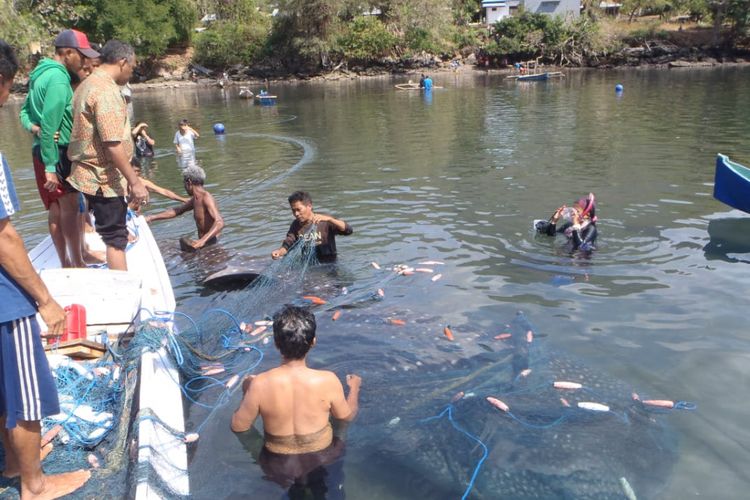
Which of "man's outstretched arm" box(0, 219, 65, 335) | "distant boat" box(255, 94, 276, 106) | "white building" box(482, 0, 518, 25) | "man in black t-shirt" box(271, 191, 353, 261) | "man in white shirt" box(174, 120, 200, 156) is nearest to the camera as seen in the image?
"man's outstretched arm" box(0, 219, 65, 335)

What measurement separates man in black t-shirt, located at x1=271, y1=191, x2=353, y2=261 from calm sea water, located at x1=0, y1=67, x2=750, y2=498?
2.00 ft

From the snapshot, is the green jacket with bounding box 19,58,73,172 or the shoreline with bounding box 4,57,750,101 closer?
the green jacket with bounding box 19,58,73,172

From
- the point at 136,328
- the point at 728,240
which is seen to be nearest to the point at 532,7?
the point at 728,240

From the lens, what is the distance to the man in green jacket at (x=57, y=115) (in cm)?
662

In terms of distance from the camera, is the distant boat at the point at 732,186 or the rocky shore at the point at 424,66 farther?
the rocky shore at the point at 424,66

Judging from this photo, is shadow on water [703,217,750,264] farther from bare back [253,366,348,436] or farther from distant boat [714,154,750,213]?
bare back [253,366,348,436]

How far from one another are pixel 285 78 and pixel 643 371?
65.0m

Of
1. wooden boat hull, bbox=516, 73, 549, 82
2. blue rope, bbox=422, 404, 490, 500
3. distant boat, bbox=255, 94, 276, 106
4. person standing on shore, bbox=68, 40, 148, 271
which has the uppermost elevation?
wooden boat hull, bbox=516, 73, 549, 82

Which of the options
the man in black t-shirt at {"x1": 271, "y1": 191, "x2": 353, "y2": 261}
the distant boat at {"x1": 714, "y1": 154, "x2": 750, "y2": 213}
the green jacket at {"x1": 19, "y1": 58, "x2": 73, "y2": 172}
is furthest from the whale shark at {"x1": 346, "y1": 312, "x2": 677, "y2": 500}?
the distant boat at {"x1": 714, "y1": 154, "x2": 750, "y2": 213}

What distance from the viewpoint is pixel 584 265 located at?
9.64 meters

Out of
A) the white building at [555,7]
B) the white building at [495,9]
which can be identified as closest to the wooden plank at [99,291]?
the white building at [555,7]

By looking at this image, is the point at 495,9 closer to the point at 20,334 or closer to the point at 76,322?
the point at 76,322

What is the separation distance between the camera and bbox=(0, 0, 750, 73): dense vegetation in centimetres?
6419

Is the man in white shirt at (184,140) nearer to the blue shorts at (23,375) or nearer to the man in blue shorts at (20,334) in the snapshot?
the man in blue shorts at (20,334)
